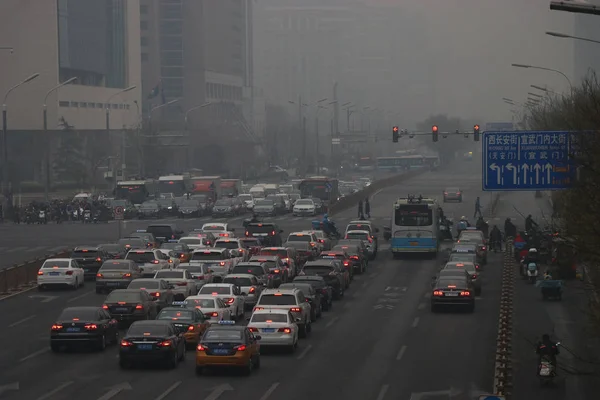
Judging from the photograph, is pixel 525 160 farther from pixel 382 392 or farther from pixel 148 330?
pixel 148 330

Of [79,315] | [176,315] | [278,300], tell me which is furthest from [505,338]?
[79,315]

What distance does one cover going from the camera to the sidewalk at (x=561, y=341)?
83.9 ft

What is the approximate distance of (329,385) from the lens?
26688mm

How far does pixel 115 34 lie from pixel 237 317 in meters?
121

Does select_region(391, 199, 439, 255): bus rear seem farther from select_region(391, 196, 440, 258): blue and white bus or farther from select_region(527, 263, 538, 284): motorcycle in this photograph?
select_region(527, 263, 538, 284): motorcycle

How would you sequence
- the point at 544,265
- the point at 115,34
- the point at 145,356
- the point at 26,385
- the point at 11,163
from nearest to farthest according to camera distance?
the point at 26,385
the point at 145,356
the point at 544,265
the point at 11,163
the point at 115,34

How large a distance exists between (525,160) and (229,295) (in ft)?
32.6

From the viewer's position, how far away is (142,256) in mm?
49000

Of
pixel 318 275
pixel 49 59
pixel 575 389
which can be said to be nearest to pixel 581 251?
pixel 575 389

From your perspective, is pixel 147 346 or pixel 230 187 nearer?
pixel 147 346

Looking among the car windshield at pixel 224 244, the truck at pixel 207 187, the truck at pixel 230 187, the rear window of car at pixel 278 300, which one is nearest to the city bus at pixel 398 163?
the truck at pixel 230 187

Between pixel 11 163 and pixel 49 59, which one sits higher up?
pixel 49 59

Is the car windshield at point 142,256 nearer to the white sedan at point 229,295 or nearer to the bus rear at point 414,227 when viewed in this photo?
the white sedan at point 229,295

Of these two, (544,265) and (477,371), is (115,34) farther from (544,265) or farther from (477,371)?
(477,371)
